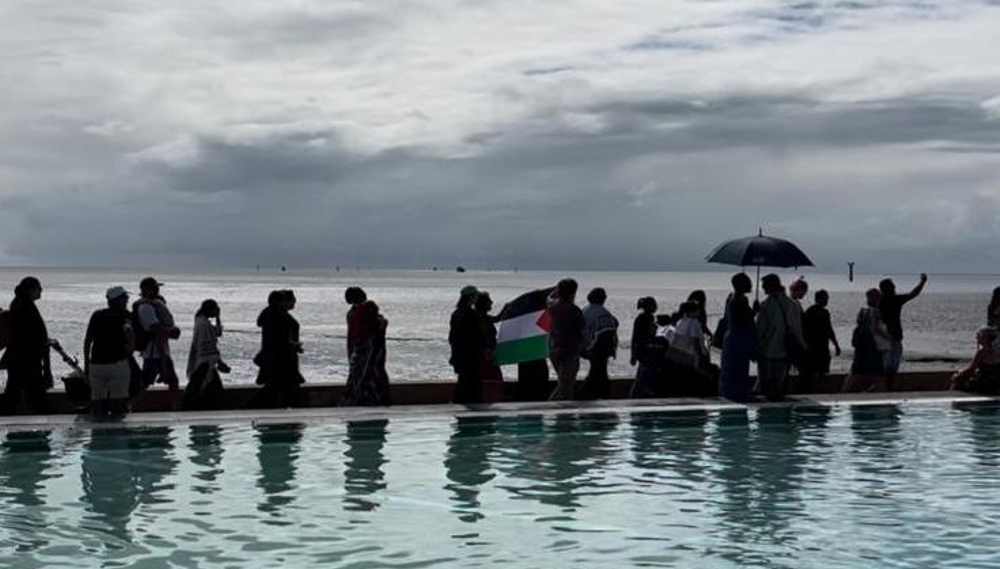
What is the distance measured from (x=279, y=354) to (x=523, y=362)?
336 centimetres

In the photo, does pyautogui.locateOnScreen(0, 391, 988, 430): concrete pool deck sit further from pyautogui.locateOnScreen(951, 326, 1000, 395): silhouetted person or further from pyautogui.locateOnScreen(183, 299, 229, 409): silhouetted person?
pyautogui.locateOnScreen(183, 299, 229, 409): silhouetted person

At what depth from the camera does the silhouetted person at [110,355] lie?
14.9 metres

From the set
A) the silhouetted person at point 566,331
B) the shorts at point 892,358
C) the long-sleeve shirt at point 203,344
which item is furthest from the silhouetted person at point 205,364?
the shorts at point 892,358

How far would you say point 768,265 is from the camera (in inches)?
757

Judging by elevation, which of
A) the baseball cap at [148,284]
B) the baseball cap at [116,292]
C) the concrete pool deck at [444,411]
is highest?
the baseball cap at [148,284]

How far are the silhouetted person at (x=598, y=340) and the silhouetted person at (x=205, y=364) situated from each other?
4.72 meters

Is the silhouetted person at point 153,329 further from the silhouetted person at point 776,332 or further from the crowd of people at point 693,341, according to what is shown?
the silhouetted person at point 776,332

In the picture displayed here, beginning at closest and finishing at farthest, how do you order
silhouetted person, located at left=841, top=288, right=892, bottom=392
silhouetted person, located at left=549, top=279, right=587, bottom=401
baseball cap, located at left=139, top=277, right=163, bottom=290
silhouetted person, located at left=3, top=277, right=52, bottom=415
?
silhouetted person, located at left=3, top=277, right=52, bottom=415 → baseball cap, located at left=139, top=277, right=163, bottom=290 → silhouetted person, located at left=549, top=279, right=587, bottom=401 → silhouetted person, located at left=841, top=288, right=892, bottom=392

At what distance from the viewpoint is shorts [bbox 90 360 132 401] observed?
15234mm

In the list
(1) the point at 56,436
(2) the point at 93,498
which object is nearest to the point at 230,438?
(1) the point at 56,436

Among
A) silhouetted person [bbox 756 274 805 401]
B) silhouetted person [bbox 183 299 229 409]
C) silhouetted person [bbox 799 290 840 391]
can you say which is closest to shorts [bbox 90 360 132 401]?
silhouetted person [bbox 183 299 229 409]

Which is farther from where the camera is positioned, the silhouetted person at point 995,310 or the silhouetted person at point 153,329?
the silhouetted person at point 995,310

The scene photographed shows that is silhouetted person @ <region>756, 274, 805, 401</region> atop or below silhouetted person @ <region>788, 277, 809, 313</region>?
below

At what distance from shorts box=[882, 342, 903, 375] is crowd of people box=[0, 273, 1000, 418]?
22 mm
